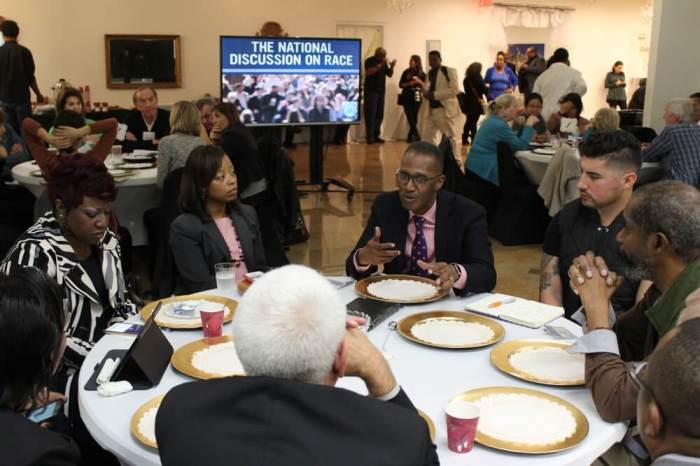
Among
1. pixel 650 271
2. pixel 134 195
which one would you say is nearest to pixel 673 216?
pixel 650 271

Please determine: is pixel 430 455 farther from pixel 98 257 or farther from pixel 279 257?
pixel 279 257

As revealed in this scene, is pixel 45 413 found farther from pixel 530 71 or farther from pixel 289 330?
pixel 530 71

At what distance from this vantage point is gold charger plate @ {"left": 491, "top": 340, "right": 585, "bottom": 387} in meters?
1.79

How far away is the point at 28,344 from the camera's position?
153cm

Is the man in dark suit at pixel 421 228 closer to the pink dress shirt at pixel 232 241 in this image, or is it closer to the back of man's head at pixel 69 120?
the pink dress shirt at pixel 232 241

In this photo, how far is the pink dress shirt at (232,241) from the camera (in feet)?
10.1

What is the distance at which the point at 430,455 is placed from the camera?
1.16 meters

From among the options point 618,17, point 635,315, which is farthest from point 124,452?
point 618,17

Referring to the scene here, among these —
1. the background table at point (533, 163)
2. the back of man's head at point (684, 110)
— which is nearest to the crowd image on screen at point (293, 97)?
the background table at point (533, 163)

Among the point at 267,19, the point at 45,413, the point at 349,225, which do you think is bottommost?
the point at 349,225

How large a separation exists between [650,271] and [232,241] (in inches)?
71.3

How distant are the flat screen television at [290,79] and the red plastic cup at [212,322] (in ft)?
17.9

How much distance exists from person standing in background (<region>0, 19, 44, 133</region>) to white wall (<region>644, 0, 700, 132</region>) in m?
7.61

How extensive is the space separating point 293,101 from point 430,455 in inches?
265
